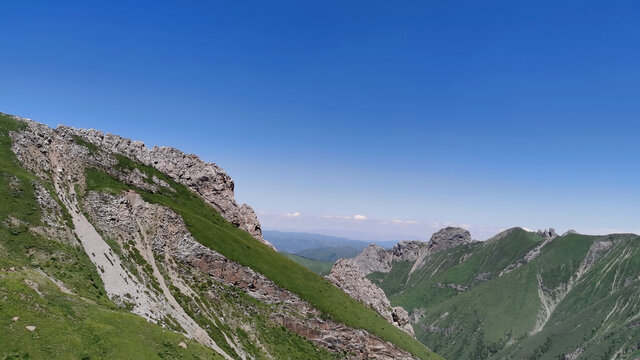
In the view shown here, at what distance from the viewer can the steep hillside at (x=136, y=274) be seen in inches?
1781

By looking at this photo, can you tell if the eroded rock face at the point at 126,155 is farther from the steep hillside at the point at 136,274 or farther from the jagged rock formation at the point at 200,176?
the steep hillside at the point at 136,274

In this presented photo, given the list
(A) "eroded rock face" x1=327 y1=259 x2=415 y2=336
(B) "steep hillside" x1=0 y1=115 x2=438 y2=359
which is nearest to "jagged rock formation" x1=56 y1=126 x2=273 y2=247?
(B) "steep hillside" x1=0 y1=115 x2=438 y2=359

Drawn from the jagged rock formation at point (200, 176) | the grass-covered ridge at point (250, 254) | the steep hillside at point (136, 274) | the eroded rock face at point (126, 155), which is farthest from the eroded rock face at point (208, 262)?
the jagged rock formation at point (200, 176)

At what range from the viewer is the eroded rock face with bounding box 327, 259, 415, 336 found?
517 ft

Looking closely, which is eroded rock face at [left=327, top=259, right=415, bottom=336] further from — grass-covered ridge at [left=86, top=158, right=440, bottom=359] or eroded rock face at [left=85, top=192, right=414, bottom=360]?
eroded rock face at [left=85, top=192, right=414, bottom=360]

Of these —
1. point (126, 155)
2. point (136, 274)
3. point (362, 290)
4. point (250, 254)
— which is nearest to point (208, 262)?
point (250, 254)

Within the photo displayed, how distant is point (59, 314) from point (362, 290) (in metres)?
133

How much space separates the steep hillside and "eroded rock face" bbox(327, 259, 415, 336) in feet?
72.7

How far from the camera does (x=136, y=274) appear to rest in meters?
81.7

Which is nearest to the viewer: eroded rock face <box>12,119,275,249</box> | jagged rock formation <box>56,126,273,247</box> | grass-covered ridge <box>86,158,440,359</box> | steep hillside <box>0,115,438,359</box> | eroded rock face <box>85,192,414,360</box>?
steep hillside <box>0,115,438,359</box>

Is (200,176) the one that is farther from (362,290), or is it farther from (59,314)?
(59,314)

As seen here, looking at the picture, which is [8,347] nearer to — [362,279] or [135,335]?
[135,335]

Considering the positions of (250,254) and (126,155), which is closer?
(250,254)

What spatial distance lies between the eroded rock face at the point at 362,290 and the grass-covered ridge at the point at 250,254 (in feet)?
67.0
